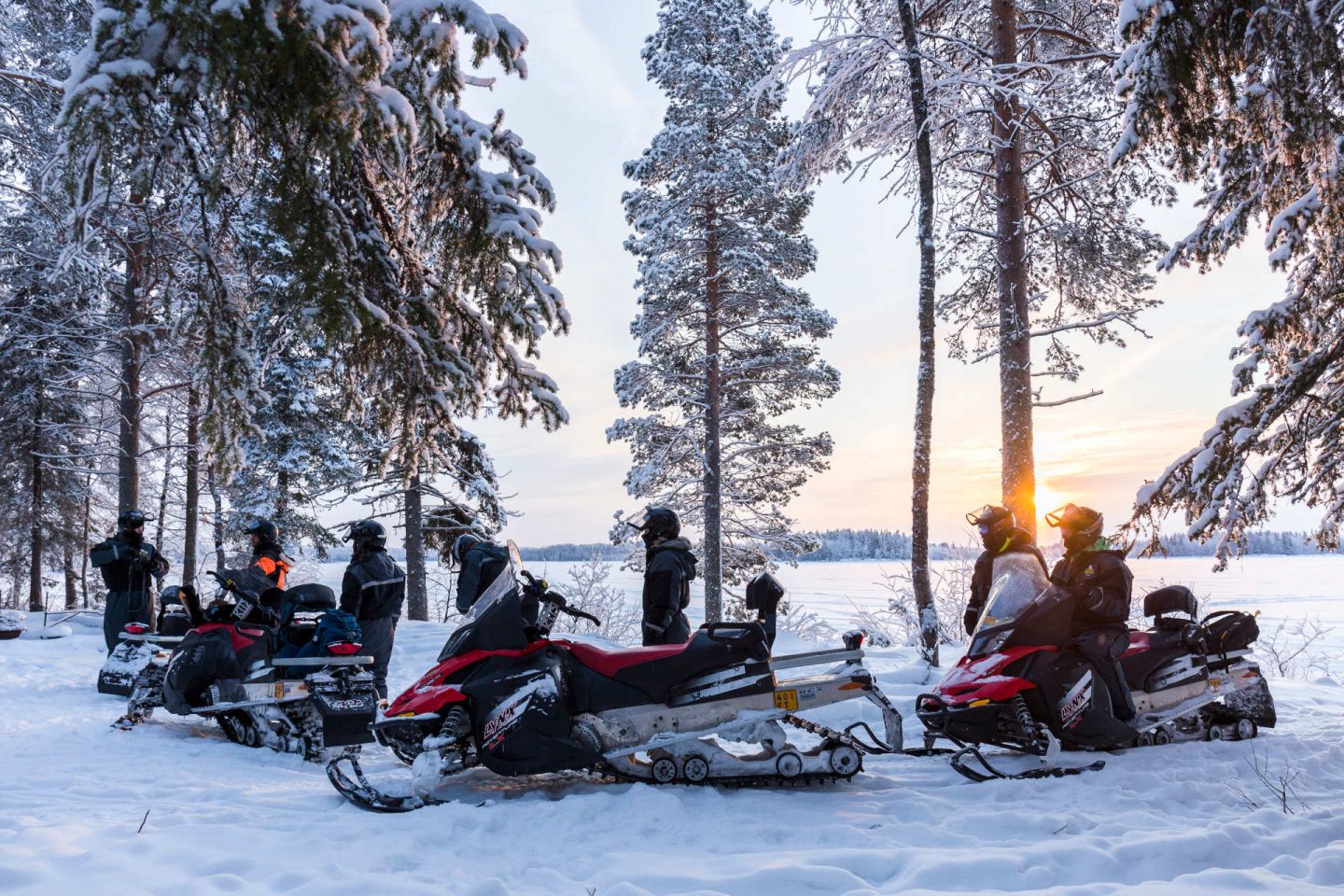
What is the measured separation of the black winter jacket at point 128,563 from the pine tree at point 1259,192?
976cm

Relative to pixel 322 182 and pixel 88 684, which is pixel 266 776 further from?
pixel 88 684

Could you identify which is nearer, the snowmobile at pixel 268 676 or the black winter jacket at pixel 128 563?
the snowmobile at pixel 268 676

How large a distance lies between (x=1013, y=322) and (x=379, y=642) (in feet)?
25.3

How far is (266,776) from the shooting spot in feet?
16.9

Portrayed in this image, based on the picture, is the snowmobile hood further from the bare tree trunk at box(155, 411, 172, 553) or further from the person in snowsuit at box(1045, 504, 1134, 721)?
the bare tree trunk at box(155, 411, 172, 553)

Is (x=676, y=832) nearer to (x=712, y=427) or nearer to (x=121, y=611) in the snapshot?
(x=121, y=611)

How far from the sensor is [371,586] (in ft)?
22.2

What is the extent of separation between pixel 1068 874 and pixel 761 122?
52.1ft

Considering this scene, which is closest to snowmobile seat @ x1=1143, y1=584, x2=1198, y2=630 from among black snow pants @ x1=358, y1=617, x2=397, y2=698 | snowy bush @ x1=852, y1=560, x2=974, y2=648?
snowy bush @ x1=852, y1=560, x2=974, y2=648

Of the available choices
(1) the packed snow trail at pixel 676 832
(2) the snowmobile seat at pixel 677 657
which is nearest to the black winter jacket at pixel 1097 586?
(1) the packed snow trail at pixel 676 832

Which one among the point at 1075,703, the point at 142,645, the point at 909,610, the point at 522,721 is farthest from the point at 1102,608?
the point at 909,610

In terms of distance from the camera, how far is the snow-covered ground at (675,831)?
3109mm

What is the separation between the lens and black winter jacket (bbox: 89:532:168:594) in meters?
8.91

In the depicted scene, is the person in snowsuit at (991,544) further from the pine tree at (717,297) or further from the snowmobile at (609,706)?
the pine tree at (717,297)
